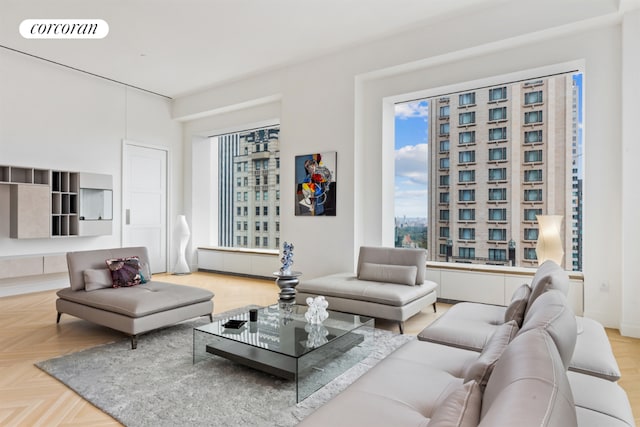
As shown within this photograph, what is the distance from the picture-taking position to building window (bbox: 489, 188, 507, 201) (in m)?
4.90

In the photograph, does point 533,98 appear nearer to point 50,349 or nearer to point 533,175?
point 533,175

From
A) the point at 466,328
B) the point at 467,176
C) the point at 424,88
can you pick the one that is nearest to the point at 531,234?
the point at 467,176

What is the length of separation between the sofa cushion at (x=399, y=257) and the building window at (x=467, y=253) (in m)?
1.08

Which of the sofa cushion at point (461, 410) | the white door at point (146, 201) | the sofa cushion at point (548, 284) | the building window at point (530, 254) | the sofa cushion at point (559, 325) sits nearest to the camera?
the sofa cushion at point (461, 410)

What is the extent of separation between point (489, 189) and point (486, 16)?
2.08 metres

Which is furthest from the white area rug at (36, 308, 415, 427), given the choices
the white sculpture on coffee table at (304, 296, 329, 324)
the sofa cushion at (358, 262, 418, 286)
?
the sofa cushion at (358, 262, 418, 286)

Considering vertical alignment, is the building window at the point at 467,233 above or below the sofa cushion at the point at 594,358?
above

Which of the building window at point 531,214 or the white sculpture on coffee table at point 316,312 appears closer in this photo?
the white sculpture on coffee table at point 316,312

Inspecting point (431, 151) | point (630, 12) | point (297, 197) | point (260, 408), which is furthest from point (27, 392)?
point (630, 12)

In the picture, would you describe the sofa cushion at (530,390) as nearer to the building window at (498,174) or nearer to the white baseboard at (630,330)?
the white baseboard at (630,330)

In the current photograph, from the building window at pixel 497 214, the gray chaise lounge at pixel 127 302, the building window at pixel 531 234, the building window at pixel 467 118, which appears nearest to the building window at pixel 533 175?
the building window at pixel 497 214

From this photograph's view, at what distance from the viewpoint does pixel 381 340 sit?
3.47 meters

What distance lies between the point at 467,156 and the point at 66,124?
6100 mm

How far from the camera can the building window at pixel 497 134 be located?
16.1 feet
